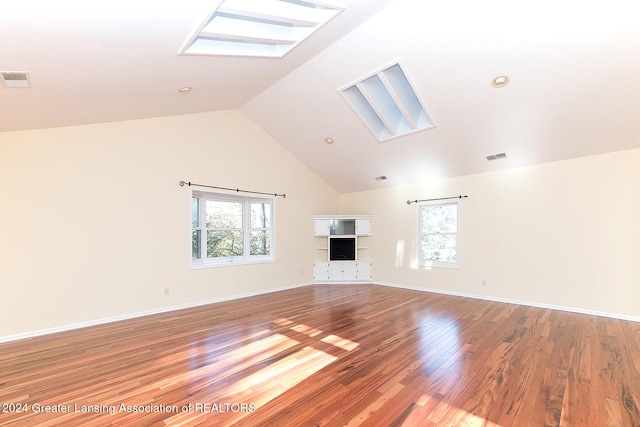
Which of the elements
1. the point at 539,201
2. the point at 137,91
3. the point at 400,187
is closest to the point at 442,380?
the point at 539,201

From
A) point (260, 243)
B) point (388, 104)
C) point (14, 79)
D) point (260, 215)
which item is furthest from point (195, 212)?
point (388, 104)

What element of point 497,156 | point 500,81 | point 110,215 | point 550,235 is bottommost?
point 550,235

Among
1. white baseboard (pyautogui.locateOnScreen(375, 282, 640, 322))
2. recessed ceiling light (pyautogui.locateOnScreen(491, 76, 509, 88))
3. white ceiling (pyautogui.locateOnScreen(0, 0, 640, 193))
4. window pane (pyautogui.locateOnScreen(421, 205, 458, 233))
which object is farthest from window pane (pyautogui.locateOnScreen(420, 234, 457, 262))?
recessed ceiling light (pyautogui.locateOnScreen(491, 76, 509, 88))

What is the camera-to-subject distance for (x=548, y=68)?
336 cm

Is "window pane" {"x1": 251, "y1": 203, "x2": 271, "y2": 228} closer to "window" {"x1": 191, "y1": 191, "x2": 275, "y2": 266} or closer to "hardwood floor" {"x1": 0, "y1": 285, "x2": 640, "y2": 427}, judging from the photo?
"window" {"x1": 191, "y1": 191, "x2": 275, "y2": 266}

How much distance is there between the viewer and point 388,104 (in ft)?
16.0

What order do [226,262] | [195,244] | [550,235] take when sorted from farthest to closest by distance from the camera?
1. [226,262]
2. [195,244]
3. [550,235]

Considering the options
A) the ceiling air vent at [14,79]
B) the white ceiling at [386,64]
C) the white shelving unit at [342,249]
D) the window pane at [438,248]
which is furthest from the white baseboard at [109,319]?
the window pane at [438,248]

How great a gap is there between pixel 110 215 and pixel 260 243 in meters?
2.84

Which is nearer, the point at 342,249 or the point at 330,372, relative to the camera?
the point at 330,372

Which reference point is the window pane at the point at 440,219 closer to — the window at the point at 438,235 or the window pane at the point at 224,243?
the window at the point at 438,235

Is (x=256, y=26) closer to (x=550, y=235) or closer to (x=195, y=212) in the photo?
(x=195, y=212)

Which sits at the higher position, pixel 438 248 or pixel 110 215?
pixel 110 215

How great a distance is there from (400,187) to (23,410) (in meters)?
6.37
